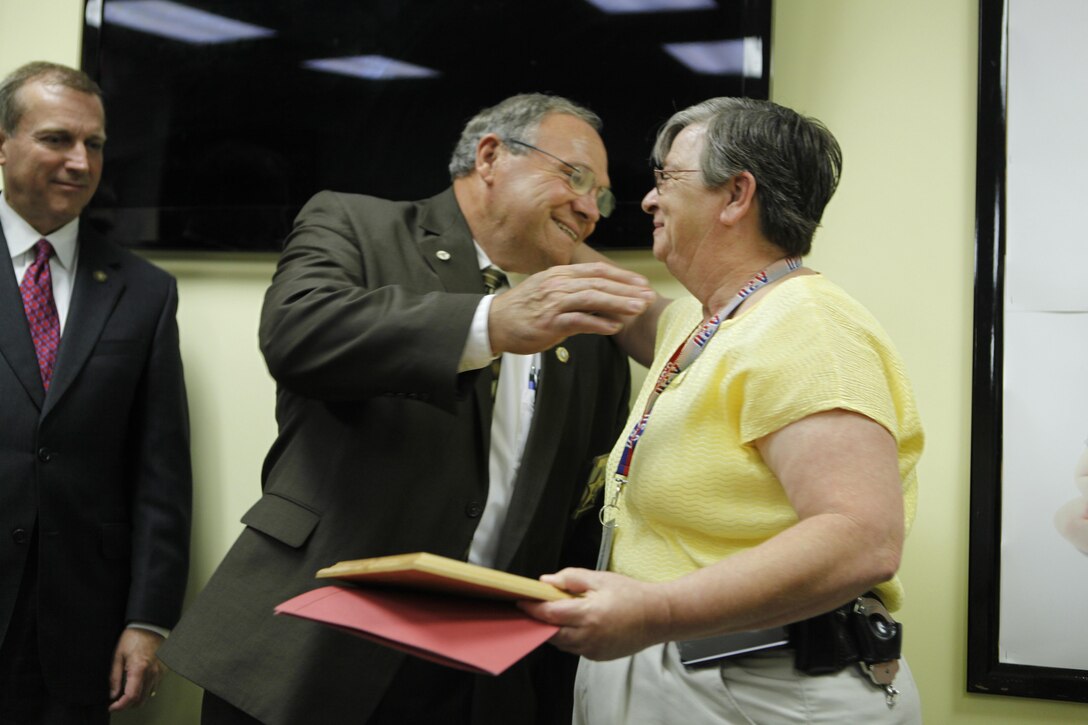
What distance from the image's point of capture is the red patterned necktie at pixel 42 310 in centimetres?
232

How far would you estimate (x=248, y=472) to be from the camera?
2.54 metres

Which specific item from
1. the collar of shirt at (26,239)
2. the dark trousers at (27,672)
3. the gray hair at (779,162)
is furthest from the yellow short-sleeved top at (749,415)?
the collar of shirt at (26,239)

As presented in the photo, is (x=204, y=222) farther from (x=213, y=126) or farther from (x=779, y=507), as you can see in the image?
(x=779, y=507)

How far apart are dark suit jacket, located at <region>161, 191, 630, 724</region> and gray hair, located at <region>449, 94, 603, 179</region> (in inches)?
5.8

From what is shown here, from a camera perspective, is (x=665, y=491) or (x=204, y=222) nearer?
(x=665, y=491)

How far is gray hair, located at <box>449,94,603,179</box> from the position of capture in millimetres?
2084

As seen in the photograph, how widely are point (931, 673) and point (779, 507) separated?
A: 85 cm

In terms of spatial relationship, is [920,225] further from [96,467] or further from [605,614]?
[96,467]

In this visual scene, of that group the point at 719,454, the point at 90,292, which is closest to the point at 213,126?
the point at 90,292

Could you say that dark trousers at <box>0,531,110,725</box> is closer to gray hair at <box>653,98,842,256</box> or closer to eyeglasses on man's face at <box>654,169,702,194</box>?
eyeglasses on man's face at <box>654,169,702,194</box>

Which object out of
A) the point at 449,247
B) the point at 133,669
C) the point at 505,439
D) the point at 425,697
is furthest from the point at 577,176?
the point at 133,669

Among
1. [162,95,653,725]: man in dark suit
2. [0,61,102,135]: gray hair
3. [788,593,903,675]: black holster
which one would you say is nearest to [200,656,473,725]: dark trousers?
[162,95,653,725]: man in dark suit

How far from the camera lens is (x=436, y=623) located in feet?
3.96

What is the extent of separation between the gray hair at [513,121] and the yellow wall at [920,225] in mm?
347
